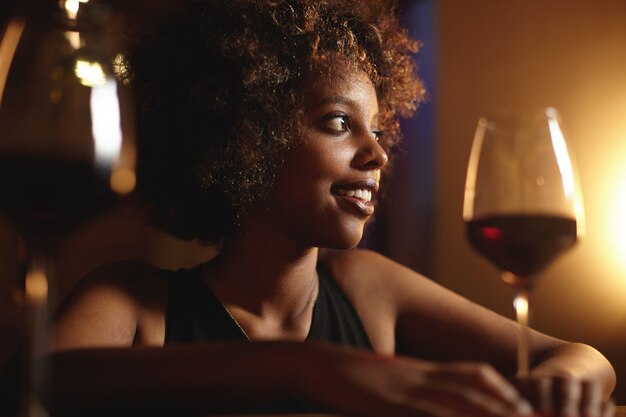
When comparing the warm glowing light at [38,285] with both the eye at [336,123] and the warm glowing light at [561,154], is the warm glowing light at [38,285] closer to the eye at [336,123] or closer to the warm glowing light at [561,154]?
the warm glowing light at [561,154]

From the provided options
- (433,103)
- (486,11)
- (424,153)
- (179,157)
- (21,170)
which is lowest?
(21,170)

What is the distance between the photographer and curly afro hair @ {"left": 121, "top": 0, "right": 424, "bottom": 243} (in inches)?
52.7

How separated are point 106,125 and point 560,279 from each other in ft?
8.17

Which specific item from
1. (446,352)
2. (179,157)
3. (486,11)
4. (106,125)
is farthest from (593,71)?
(106,125)

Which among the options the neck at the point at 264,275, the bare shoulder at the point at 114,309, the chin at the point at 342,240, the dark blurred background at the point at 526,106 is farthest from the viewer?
the dark blurred background at the point at 526,106

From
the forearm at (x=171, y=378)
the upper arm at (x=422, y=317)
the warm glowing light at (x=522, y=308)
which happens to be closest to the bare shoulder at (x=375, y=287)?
the upper arm at (x=422, y=317)

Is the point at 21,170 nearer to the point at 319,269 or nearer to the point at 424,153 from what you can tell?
the point at 319,269

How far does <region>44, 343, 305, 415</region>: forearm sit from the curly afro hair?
0.57m

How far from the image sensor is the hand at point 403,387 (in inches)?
24.0

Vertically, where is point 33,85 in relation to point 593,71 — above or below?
below

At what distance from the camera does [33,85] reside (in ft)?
1.65

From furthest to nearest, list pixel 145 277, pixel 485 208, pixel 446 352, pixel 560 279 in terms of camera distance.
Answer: pixel 560 279 → pixel 446 352 → pixel 145 277 → pixel 485 208

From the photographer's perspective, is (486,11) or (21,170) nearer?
(21,170)

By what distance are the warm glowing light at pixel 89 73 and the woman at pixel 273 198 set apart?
2.11 ft
